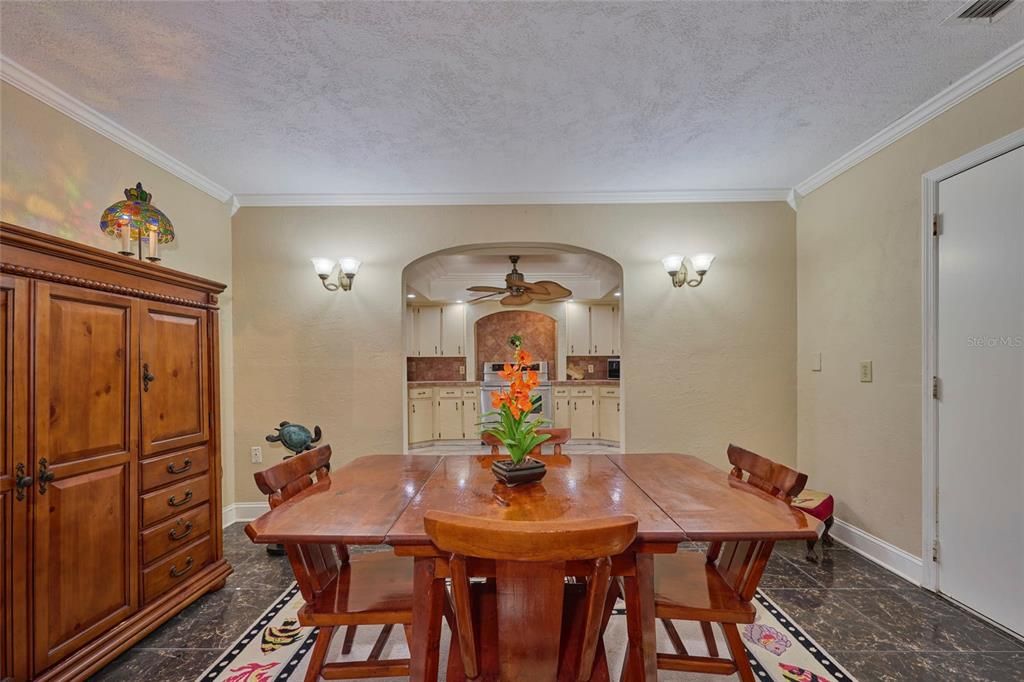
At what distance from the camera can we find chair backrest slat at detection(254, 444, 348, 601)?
1.41 meters

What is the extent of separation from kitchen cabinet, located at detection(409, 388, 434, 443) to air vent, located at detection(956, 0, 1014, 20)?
589cm

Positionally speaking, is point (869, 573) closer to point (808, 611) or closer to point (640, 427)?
point (808, 611)

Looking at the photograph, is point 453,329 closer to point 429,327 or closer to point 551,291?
point 429,327

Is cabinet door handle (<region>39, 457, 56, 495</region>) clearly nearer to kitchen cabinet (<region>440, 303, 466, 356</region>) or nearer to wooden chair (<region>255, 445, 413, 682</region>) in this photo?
wooden chair (<region>255, 445, 413, 682</region>)

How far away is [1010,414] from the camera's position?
1.93 meters

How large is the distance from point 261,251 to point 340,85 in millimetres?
1838

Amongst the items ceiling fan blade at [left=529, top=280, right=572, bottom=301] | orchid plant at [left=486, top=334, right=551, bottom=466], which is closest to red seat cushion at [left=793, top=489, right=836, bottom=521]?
orchid plant at [left=486, top=334, right=551, bottom=466]

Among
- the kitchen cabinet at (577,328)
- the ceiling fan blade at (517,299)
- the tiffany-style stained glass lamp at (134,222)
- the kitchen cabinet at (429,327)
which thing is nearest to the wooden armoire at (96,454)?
the tiffany-style stained glass lamp at (134,222)

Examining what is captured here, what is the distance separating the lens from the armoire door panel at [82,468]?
1.55 meters

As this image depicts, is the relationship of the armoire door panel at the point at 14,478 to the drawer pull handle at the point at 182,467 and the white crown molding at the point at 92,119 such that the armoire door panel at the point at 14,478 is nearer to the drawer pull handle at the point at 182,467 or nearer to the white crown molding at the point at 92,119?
the drawer pull handle at the point at 182,467

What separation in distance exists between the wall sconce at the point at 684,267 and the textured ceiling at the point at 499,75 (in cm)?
65

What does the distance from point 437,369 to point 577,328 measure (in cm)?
234

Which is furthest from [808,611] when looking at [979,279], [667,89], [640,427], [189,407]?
[189,407]

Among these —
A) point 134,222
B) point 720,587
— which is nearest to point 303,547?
point 720,587
